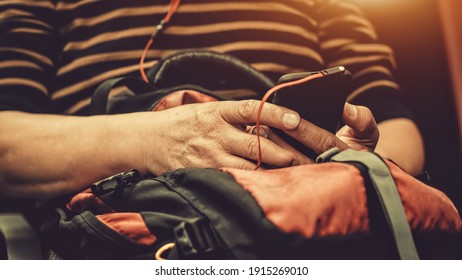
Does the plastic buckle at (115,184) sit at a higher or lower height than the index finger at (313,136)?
lower

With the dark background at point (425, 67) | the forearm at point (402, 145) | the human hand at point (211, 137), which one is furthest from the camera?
the dark background at point (425, 67)

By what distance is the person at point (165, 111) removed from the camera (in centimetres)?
46

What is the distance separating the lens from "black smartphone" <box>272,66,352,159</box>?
1.34ft

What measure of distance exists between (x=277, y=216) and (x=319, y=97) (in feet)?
0.51

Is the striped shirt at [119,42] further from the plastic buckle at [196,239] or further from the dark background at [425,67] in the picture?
the plastic buckle at [196,239]

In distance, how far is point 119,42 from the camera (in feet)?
2.09

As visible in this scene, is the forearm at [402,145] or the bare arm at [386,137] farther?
the forearm at [402,145]

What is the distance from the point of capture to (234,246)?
1.07 feet

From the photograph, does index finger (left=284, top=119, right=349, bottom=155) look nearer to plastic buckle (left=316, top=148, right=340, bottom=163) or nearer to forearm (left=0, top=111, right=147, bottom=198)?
plastic buckle (left=316, top=148, right=340, bottom=163)

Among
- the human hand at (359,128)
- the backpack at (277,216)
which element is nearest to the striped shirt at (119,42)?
the human hand at (359,128)

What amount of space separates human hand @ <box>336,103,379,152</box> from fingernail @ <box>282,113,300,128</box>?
0.26 ft

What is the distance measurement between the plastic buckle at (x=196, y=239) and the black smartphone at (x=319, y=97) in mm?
156

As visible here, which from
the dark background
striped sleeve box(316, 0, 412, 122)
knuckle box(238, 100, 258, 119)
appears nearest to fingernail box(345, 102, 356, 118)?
knuckle box(238, 100, 258, 119)
